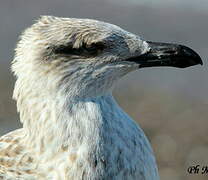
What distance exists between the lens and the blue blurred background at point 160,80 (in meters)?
9.55

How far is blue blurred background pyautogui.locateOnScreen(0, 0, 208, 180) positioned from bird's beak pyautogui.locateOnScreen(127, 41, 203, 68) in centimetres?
363

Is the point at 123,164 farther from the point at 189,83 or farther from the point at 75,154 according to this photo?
the point at 189,83

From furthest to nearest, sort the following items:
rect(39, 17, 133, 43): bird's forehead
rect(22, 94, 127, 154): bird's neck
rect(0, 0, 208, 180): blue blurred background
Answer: rect(0, 0, 208, 180): blue blurred background → rect(22, 94, 127, 154): bird's neck → rect(39, 17, 133, 43): bird's forehead

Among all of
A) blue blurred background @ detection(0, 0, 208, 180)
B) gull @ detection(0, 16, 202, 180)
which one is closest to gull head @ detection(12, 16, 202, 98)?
gull @ detection(0, 16, 202, 180)

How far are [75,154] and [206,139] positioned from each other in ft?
15.3

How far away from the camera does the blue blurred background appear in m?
9.55

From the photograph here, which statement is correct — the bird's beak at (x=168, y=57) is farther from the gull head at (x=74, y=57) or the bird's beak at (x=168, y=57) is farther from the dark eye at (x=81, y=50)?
the dark eye at (x=81, y=50)

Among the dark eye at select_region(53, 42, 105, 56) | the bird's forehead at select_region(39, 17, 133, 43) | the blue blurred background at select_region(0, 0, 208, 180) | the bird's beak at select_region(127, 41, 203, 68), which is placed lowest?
the blue blurred background at select_region(0, 0, 208, 180)

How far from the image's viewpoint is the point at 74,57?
5.25 m

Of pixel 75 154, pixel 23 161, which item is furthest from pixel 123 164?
pixel 23 161

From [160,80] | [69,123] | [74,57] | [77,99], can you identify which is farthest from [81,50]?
[160,80]

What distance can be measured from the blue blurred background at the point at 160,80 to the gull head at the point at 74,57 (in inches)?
140

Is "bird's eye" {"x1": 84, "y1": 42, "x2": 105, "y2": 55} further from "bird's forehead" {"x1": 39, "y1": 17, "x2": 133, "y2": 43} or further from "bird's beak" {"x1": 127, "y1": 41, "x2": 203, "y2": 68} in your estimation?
"bird's beak" {"x1": 127, "y1": 41, "x2": 203, "y2": 68}

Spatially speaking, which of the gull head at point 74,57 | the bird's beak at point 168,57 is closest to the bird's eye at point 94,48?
the gull head at point 74,57
